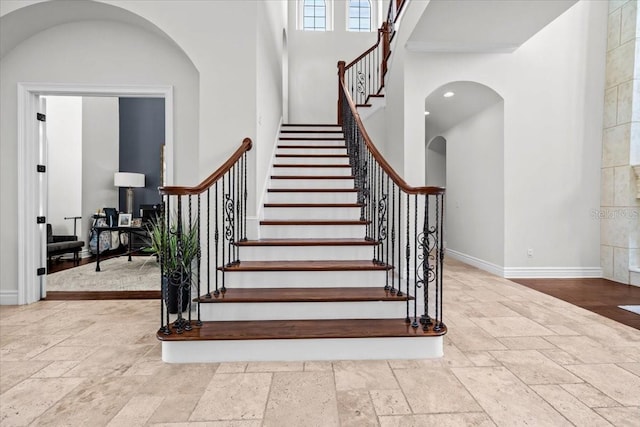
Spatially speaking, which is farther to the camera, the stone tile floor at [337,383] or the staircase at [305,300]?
the staircase at [305,300]

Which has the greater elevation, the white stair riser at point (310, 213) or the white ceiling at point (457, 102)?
the white ceiling at point (457, 102)

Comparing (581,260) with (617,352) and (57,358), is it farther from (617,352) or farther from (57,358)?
(57,358)

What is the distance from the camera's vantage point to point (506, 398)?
1729mm

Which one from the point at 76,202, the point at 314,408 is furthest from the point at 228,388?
the point at 76,202

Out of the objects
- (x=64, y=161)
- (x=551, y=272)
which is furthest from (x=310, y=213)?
(x=64, y=161)

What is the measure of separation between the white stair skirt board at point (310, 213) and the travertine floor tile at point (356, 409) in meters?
2.02

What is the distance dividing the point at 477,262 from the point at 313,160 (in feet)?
9.73

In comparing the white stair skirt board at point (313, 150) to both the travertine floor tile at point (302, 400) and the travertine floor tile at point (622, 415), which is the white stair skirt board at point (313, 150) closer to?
the travertine floor tile at point (302, 400)

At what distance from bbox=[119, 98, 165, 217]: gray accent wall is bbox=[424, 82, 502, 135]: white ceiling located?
5.56 m

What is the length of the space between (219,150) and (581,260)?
189 inches

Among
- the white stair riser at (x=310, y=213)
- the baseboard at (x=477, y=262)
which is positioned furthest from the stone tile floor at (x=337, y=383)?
Result: the baseboard at (x=477, y=262)

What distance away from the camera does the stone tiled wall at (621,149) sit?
13.3ft

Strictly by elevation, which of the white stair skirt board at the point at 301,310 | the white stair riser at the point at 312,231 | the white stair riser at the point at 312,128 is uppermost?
the white stair riser at the point at 312,128

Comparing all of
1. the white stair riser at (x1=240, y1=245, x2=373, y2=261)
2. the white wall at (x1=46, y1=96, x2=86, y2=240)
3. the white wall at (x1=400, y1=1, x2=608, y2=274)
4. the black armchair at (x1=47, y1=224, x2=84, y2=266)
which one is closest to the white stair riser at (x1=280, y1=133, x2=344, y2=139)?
the white wall at (x1=400, y1=1, x2=608, y2=274)
